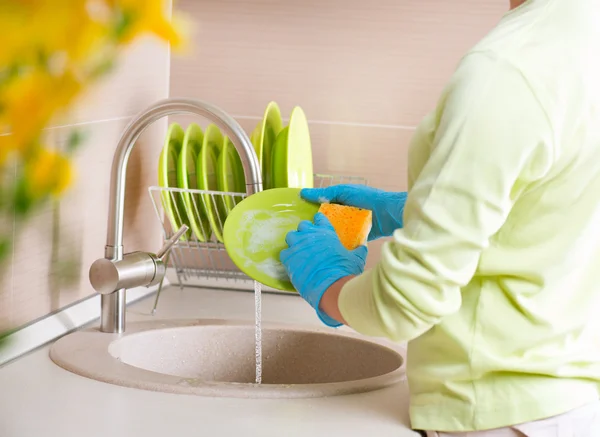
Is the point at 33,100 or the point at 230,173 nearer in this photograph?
the point at 33,100

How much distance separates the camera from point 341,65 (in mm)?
1861

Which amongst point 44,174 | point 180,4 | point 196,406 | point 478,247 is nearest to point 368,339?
point 196,406

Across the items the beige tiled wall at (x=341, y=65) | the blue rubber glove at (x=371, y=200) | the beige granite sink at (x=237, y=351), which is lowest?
the beige granite sink at (x=237, y=351)

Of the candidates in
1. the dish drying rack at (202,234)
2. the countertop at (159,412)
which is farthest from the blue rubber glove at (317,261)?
the dish drying rack at (202,234)

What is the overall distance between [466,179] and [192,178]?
1.09 m

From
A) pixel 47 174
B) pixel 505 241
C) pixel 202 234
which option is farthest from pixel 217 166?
pixel 47 174

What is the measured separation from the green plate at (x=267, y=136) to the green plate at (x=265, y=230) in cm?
42

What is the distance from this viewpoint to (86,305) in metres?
1.44

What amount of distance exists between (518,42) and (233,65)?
3.97 ft

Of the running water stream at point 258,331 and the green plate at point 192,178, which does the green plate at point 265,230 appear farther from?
the green plate at point 192,178

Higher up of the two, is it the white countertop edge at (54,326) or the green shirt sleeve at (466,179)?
the green shirt sleeve at (466,179)

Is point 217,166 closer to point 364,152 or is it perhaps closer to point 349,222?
point 364,152

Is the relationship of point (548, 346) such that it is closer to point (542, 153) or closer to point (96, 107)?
point (542, 153)

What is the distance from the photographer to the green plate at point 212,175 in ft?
5.38
